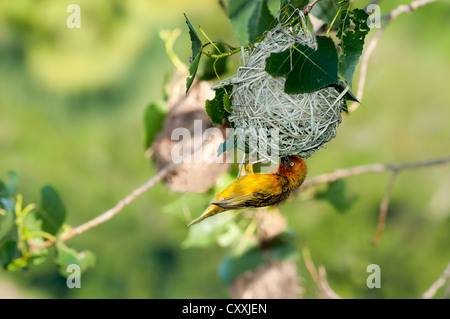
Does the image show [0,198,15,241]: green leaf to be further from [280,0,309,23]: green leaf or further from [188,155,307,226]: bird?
[280,0,309,23]: green leaf

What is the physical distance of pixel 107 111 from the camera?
14.5 ft

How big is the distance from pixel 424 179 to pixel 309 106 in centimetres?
365

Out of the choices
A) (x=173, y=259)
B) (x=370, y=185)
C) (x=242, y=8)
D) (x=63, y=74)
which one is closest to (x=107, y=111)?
(x=63, y=74)

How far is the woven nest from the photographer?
938 millimetres

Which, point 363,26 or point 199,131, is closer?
point 363,26

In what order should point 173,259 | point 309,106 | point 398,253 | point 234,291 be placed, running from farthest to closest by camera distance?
point 173,259
point 398,253
point 234,291
point 309,106

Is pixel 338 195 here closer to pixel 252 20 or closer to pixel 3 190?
pixel 252 20

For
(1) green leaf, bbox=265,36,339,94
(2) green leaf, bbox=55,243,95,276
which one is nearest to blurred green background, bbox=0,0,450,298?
(2) green leaf, bbox=55,243,95,276

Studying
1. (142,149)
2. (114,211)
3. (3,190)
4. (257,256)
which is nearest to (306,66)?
(114,211)

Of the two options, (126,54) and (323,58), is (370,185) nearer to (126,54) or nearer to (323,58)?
(126,54)

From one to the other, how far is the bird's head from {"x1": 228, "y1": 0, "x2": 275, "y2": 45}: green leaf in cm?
32

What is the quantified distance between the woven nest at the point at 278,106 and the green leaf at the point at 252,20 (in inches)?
0.9

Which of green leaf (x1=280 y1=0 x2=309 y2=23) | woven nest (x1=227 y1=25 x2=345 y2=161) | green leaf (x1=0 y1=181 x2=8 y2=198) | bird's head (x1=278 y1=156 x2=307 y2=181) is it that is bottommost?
bird's head (x1=278 y1=156 x2=307 y2=181)

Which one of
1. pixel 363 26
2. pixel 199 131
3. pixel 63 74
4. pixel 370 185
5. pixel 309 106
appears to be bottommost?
pixel 309 106
